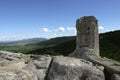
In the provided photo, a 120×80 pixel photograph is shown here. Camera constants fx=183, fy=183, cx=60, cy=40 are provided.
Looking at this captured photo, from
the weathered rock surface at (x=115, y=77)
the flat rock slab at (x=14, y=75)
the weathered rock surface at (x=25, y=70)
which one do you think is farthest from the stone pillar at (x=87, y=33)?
the flat rock slab at (x=14, y=75)

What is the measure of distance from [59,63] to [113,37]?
470 ft

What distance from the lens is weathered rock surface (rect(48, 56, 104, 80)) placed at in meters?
12.8

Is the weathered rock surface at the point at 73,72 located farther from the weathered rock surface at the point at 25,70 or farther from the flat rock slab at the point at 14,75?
the flat rock slab at the point at 14,75

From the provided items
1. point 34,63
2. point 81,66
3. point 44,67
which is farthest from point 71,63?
point 34,63

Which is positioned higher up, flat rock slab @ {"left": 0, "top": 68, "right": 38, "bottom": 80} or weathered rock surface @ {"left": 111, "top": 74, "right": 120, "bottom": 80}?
flat rock slab @ {"left": 0, "top": 68, "right": 38, "bottom": 80}

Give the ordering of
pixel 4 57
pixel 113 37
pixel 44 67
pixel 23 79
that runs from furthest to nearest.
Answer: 1. pixel 113 37
2. pixel 4 57
3. pixel 44 67
4. pixel 23 79

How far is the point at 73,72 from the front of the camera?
12969 millimetres

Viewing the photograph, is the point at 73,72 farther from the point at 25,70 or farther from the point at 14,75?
the point at 14,75

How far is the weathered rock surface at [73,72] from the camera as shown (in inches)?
505

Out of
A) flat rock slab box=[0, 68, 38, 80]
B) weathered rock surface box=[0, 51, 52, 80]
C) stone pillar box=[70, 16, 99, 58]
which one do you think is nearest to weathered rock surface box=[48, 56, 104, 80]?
weathered rock surface box=[0, 51, 52, 80]

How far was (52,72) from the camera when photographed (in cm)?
1319

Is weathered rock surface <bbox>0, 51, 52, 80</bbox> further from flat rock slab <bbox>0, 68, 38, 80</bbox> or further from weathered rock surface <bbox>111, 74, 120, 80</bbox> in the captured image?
weathered rock surface <bbox>111, 74, 120, 80</bbox>

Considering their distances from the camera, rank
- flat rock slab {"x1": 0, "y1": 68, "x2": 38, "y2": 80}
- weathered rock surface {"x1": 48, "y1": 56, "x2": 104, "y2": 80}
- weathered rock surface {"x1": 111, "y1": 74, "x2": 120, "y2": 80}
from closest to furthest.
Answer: flat rock slab {"x1": 0, "y1": 68, "x2": 38, "y2": 80} → weathered rock surface {"x1": 48, "y1": 56, "x2": 104, "y2": 80} → weathered rock surface {"x1": 111, "y1": 74, "x2": 120, "y2": 80}

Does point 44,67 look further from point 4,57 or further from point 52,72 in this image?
point 4,57
